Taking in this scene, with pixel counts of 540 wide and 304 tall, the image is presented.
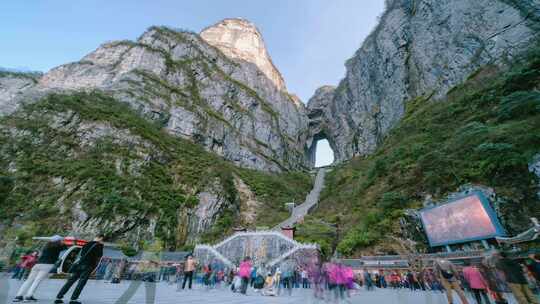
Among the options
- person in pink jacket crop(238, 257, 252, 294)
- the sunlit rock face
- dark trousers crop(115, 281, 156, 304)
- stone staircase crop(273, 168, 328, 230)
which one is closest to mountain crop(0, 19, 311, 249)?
stone staircase crop(273, 168, 328, 230)

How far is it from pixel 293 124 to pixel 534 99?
53561mm

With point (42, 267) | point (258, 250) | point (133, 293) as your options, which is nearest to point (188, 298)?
point (133, 293)

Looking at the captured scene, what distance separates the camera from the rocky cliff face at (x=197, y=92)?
1601 inches

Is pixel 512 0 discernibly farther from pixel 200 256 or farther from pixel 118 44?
pixel 118 44

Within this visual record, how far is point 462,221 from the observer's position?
12.5 meters

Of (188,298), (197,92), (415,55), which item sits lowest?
(188,298)

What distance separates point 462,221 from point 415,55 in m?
36.0

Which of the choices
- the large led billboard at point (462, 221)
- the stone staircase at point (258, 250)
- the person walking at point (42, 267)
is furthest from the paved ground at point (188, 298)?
the stone staircase at point (258, 250)

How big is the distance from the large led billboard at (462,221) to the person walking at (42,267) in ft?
52.2

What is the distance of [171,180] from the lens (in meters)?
28.6

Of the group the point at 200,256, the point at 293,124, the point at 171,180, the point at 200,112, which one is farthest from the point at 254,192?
the point at 293,124

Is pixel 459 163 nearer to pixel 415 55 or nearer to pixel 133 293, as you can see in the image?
pixel 133 293

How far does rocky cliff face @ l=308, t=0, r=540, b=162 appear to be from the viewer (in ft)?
88.6

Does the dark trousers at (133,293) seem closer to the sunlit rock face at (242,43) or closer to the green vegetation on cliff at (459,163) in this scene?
the green vegetation on cliff at (459,163)
